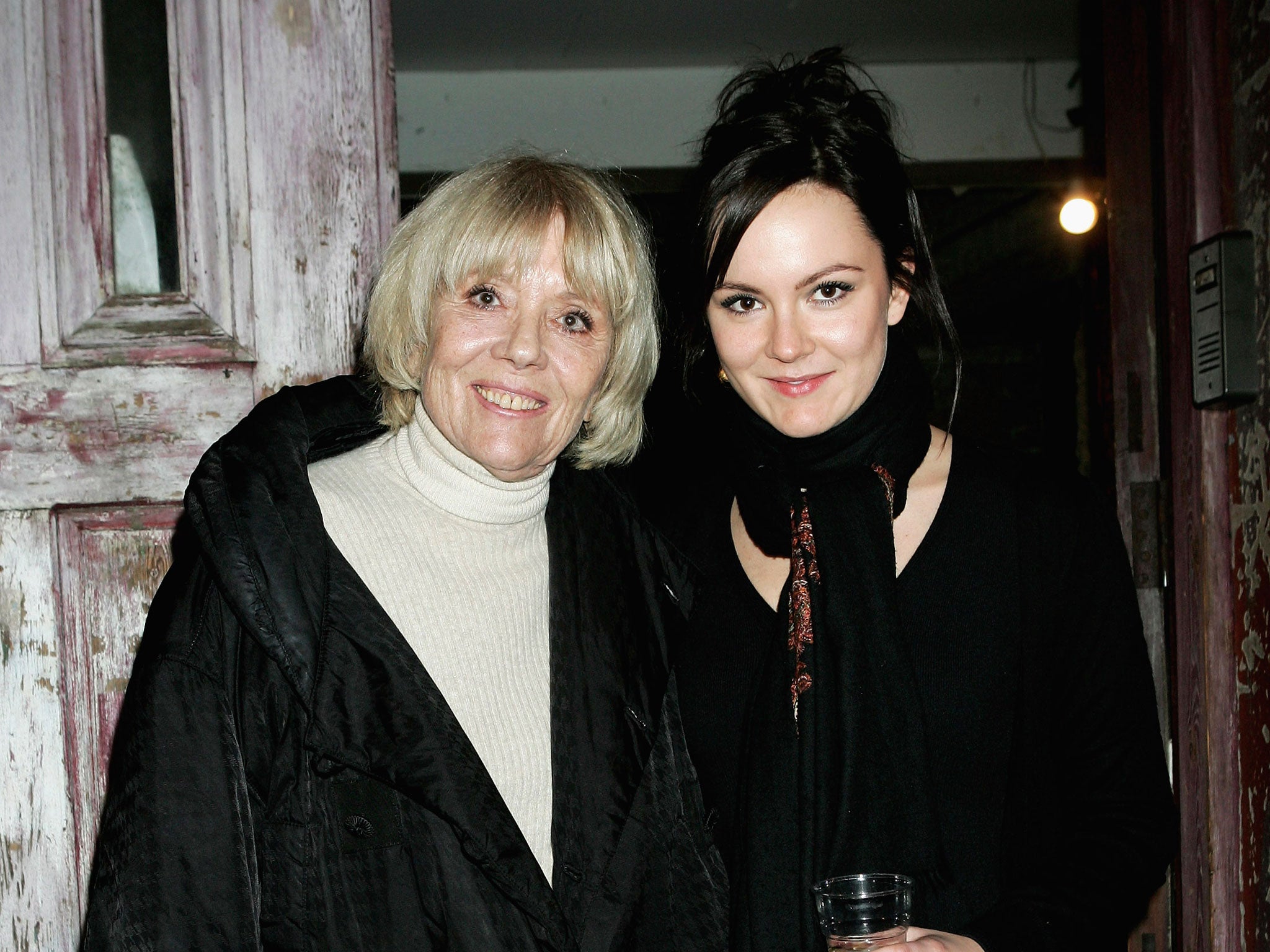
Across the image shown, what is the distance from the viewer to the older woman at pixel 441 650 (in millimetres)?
1271

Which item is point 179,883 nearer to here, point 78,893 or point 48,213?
point 78,893

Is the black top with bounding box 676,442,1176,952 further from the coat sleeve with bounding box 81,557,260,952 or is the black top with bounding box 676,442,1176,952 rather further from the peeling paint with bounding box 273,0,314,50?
the peeling paint with bounding box 273,0,314,50

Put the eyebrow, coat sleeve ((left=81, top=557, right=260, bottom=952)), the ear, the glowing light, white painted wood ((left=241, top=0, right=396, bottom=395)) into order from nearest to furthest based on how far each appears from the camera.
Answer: coat sleeve ((left=81, top=557, right=260, bottom=952)), the eyebrow, the ear, white painted wood ((left=241, top=0, right=396, bottom=395)), the glowing light

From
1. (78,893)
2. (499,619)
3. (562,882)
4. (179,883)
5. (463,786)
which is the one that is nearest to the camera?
(179,883)

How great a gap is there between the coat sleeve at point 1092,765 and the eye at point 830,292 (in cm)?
47

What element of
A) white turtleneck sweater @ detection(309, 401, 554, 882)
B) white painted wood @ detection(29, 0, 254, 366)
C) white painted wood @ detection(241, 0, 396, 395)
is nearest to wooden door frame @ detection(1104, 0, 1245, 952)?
white turtleneck sweater @ detection(309, 401, 554, 882)

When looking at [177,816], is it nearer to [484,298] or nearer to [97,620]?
[97,620]

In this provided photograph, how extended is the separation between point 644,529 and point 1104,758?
30.0 inches

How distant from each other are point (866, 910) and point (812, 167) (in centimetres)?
103

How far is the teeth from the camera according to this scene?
63.9 inches

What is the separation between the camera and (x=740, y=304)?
5.52 feet

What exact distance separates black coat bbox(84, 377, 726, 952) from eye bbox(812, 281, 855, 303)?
655mm

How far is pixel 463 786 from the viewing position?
137 cm

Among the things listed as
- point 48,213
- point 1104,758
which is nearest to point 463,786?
point 1104,758
